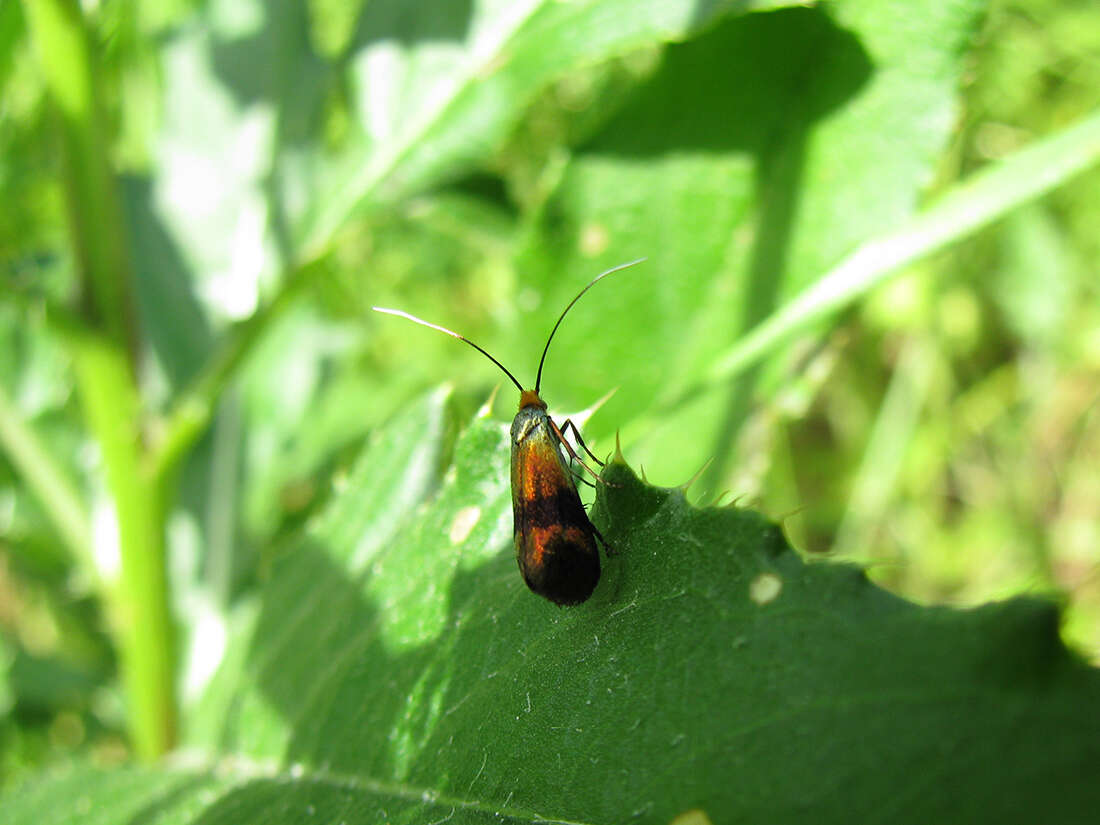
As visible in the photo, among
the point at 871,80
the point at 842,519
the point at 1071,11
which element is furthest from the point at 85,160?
the point at 1071,11

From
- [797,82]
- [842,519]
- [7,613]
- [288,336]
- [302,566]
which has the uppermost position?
[797,82]

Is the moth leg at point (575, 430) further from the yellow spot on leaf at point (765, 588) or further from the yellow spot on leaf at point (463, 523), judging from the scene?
the yellow spot on leaf at point (765, 588)

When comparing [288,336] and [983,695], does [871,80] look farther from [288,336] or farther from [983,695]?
[288,336]

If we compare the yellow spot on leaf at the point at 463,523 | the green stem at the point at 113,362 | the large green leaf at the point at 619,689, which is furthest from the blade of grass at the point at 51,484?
the yellow spot on leaf at the point at 463,523

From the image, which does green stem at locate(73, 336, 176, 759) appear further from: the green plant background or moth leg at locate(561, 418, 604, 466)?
moth leg at locate(561, 418, 604, 466)

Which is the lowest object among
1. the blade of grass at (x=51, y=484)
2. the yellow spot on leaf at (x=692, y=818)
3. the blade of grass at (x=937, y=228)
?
the blade of grass at (x=51, y=484)

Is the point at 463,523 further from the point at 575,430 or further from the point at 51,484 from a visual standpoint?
the point at 51,484

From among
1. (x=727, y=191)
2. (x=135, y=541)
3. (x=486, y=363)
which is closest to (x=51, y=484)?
(x=135, y=541)
